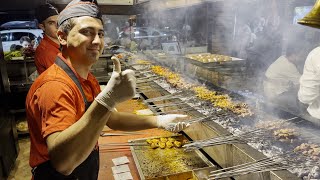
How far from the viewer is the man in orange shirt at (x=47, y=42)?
4531mm

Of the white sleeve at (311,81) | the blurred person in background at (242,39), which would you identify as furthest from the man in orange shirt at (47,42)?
the blurred person in background at (242,39)

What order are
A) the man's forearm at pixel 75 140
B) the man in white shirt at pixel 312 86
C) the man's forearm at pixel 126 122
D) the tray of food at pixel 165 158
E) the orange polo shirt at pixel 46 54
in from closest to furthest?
the man's forearm at pixel 75 140, the man's forearm at pixel 126 122, the tray of food at pixel 165 158, the orange polo shirt at pixel 46 54, the man in white shirt at pixel 312 86

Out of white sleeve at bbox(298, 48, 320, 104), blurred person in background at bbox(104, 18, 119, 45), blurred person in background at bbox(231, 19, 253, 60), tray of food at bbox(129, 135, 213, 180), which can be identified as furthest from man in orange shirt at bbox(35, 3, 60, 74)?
blurred person in background at bbox(104, 18, 119, 45)

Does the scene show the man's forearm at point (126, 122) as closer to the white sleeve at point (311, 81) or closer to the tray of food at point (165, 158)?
the tray of food at point (165, 158)

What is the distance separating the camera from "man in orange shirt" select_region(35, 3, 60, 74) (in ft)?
14.9

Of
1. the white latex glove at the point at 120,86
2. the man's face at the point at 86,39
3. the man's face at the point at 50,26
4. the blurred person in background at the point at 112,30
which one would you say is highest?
the blurred person in background at the point at 112,30

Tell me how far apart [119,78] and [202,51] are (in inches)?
379

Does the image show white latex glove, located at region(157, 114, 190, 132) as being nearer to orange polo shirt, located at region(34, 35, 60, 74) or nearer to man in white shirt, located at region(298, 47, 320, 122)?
orange polo shirt, located at region(34, 35, 60, 74)

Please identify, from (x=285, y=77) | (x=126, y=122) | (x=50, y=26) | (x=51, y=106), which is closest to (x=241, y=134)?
(x=126, y=122)

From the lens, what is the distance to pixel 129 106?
17.9 ft

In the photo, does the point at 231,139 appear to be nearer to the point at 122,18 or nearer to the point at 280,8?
the point at 280,8

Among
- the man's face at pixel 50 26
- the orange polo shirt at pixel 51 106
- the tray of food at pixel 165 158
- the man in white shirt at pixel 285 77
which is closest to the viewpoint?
the orange polo shirt at pixel 51 106

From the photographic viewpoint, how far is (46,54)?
14.8ft

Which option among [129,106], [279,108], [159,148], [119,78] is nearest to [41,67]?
[129,106]
